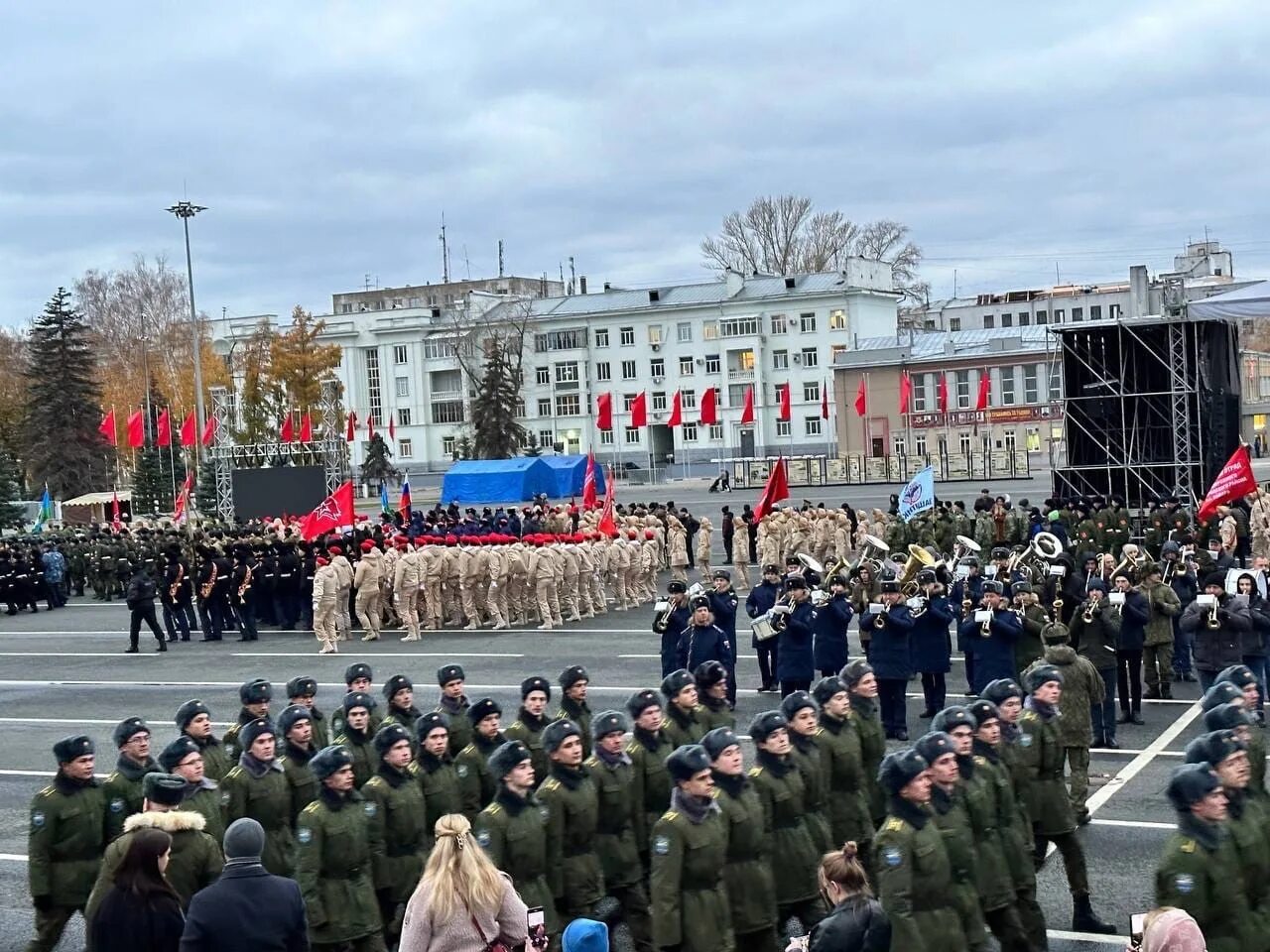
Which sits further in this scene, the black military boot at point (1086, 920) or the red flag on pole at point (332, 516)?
the red flag on pole at point (332, 516)

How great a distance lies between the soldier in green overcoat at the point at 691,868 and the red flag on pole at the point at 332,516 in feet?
73.1

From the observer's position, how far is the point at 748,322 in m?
84.3

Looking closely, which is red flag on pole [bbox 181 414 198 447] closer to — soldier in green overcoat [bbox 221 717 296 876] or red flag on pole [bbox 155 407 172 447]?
red flag on pole [bbox 155 407 172 447]

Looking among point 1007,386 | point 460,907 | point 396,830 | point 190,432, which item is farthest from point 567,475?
point 460,907

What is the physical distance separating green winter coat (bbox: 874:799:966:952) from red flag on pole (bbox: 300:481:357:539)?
23.0 metres

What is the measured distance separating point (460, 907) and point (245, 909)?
0.93 meters

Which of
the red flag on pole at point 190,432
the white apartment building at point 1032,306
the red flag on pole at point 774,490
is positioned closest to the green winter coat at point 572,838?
the red flag on pole at point 774,490

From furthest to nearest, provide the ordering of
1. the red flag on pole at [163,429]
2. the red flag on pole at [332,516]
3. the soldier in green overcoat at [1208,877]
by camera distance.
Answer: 1. the red flag on pole at [163,429]
2. the red flag on pole at [332,516]
3. the soldier in green overcoat at [1208,877]

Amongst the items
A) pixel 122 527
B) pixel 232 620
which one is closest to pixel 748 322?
pixel 122 527

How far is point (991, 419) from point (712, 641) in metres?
57.4

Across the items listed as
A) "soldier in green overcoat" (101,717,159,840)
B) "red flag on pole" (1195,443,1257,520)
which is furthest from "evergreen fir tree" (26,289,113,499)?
"soldier in green overcoat" (101,717,159,840)

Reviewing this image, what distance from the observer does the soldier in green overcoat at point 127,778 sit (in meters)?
8.83

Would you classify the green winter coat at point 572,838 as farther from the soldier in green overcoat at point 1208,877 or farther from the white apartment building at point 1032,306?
the white apartment building at point 1032,306

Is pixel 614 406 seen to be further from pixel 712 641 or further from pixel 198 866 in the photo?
pixel 198 866
